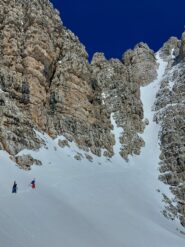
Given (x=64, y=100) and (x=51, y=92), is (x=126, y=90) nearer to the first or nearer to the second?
(x=64, y=100)

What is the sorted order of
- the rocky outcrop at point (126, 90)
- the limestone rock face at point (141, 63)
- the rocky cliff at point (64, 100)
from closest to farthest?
the rocky cliff at point (64, 100)
the rocky outcrop at point (126, 90)
the limestone rock face at point (141, 63)

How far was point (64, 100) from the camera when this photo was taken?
63.2 metres

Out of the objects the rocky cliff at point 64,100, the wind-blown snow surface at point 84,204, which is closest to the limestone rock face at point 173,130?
the rocky cliff at point 64,100

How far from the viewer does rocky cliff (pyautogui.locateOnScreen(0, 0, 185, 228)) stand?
53688 mm

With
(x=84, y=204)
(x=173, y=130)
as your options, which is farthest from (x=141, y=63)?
(x=84, y=204)

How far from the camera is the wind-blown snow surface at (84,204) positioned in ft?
82.9

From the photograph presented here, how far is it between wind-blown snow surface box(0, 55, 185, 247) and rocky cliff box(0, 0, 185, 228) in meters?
2.10

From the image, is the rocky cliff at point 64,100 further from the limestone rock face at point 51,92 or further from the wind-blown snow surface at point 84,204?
the wind-blown snow surface at point 84,204

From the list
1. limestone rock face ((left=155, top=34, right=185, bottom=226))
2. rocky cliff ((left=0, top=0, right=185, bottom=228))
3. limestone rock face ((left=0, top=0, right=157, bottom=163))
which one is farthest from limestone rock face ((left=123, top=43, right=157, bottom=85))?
limestone rock face ((left=0, top=0, right=157, bottom=163))

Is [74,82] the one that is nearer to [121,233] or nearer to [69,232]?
[121,233]

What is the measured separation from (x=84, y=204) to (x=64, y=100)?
2622cm

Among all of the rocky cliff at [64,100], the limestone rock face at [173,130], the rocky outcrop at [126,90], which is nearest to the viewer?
the rocky cliff at [64,100]

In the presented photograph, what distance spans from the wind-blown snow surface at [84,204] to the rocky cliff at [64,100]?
6.90ft

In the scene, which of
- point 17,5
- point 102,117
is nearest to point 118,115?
point 102,117
